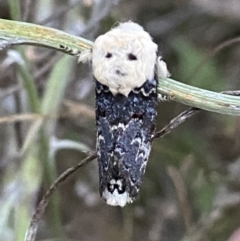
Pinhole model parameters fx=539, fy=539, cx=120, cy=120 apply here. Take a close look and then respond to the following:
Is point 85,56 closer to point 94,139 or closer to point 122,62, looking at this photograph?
point 122,62

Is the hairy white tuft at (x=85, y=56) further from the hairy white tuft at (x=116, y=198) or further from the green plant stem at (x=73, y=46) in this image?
the hairy white tuft at (x=116, y=198)

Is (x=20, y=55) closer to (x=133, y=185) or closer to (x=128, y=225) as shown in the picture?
(x=133, y=185)

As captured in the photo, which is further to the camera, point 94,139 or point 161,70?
point 94,139

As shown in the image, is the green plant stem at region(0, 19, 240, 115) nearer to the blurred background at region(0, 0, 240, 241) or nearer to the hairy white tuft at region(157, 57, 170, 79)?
the hairy white tuft at region(157, 57, 170, 79)

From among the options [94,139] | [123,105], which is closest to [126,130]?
[123,105]

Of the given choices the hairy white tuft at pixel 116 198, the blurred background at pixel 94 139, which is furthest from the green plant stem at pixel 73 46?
the blurred background at pixel 94 139

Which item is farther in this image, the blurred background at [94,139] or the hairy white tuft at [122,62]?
the blurred background at [94,139]

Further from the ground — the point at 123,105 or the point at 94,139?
the point at 123,105

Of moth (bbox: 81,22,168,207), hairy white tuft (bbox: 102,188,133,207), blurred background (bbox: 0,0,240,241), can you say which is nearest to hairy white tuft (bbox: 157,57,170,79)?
moth (bbox: 81,22,168,207)
